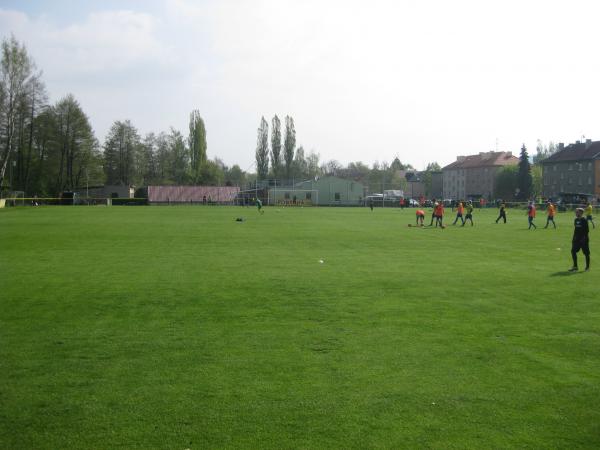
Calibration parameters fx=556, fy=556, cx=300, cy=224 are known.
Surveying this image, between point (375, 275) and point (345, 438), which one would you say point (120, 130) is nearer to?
point (375, 275)

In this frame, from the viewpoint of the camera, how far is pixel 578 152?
10325cm

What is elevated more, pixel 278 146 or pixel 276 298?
pixel 278 146

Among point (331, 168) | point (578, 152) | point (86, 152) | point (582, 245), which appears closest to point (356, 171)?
point (331, 168)

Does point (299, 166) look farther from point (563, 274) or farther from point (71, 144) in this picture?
point (563, 274)

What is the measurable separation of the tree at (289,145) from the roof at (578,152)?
51.3m

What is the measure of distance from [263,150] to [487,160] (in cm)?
5562

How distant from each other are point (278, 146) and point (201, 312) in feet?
361

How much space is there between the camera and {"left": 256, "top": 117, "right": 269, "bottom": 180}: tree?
387 feet

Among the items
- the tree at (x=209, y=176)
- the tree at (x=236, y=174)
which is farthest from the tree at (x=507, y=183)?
the tree at (x=236, y=174)

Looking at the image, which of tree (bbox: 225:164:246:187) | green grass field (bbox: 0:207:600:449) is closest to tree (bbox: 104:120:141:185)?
tree (bbox: 225:164:246:187)

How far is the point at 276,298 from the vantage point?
1146 centimetres

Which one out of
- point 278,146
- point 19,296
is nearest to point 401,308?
point 19,296

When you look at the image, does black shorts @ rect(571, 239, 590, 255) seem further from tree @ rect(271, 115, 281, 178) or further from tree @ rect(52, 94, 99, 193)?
tree @ rect(271, 115, 281, 178)

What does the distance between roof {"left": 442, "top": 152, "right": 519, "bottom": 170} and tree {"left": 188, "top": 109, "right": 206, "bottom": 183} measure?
67411mm
